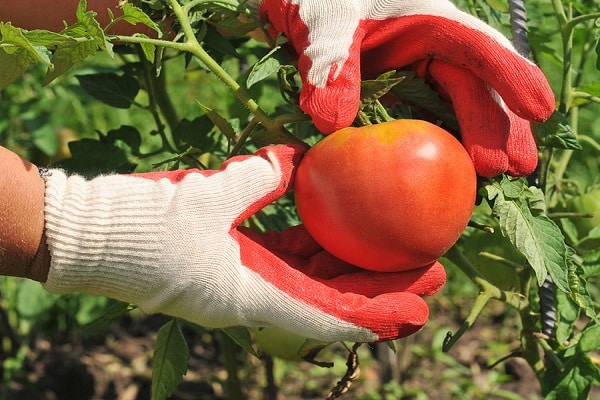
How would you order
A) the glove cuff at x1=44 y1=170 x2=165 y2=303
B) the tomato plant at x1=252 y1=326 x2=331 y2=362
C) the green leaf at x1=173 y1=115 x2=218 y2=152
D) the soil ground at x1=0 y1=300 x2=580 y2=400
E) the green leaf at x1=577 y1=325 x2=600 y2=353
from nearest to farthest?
the glove cuff at x1=44 y1=170 x2=165 y2=303 → the green leaf at x1=577 y1=325 x2=600 y2=353 → the green leaf at x1=173 y1=115 x2=218 y2=152 → the tomato plant at x1=252 y1=326 x2=331 y2=362 → the soil ground at x1=0 y1=300 x2=580 y2=400

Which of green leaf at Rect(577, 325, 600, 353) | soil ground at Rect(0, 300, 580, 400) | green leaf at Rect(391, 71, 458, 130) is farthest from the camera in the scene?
soil ground at Rect(0, 300, 580, 400)

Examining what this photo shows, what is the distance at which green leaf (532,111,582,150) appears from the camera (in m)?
1.06

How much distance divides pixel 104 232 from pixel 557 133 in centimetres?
55

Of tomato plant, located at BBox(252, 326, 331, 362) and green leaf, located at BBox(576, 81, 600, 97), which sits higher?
green leaf, located at BBox(576, 81, 600, 97)

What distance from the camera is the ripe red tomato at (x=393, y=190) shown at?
916 mm

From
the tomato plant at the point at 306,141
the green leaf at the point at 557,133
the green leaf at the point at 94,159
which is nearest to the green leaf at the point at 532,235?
the tomato plant at the point at 306,141

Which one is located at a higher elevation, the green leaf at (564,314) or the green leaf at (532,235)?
the green leaf at (532,235)

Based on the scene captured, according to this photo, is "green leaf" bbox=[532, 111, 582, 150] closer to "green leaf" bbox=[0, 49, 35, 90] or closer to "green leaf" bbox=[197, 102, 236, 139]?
"green leaf" bbox=[197, 102, 236, 139]

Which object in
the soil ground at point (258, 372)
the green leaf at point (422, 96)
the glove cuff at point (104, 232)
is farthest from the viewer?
the soil ground at point (258, 372)

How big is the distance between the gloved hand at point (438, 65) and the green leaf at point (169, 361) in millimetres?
386

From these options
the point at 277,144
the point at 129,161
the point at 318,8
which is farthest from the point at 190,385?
the point at 318,8

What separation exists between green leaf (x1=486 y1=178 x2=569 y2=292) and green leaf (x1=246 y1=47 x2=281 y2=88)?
0.28 meters

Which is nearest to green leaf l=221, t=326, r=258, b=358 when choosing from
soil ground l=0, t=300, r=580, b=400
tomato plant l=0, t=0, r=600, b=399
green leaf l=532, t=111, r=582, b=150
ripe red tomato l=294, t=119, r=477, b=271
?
tomato plant l=0, t=0, r=600, b=399

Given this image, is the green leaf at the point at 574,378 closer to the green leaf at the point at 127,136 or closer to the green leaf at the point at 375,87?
the green leaf at the point at 375,87
